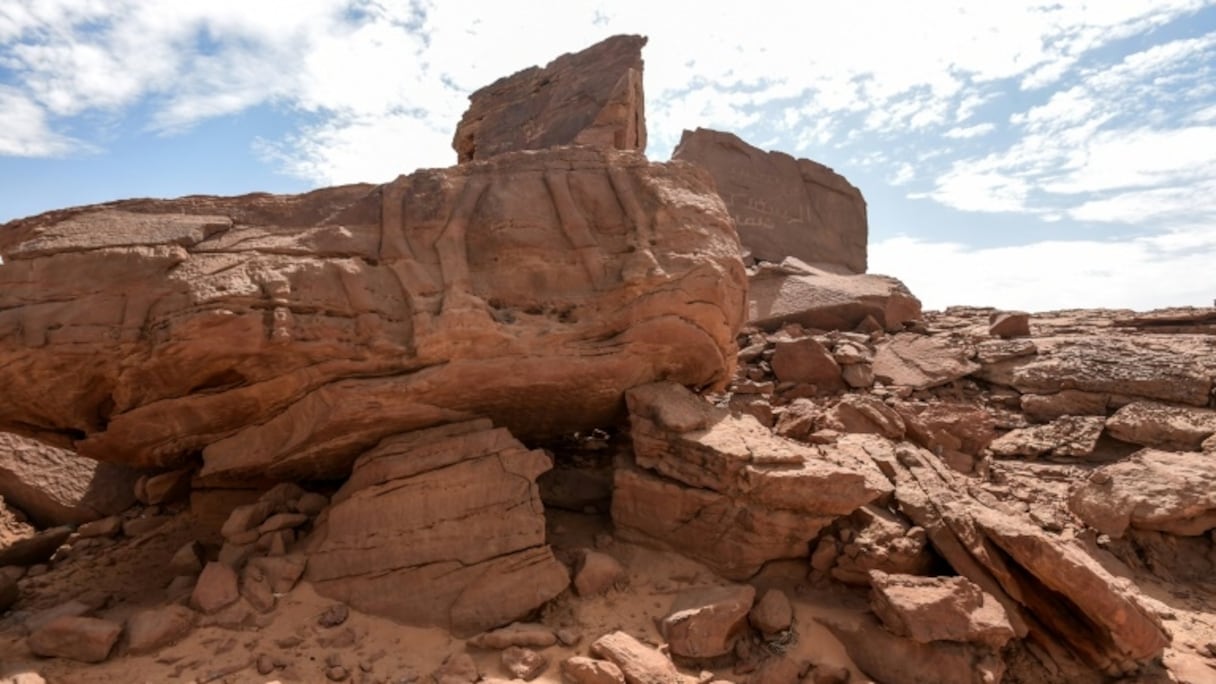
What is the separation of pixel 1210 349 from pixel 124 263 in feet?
37.6

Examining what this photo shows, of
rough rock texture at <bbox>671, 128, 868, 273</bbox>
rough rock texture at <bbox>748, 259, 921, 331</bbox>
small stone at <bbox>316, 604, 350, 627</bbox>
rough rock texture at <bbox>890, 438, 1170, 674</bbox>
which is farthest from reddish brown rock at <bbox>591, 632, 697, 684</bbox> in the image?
rough rock texture at <bbox>671, 128, 868, 273</bbox>

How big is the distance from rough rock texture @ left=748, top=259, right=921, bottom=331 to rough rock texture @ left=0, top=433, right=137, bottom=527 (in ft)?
27.3

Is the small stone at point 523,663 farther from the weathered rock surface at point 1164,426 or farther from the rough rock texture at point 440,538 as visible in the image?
the weathered rock surface at point 1164,426

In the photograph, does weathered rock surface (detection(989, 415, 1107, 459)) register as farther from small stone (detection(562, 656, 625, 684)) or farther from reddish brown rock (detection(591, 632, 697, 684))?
small stone (detection(562, 656, 625, 684))

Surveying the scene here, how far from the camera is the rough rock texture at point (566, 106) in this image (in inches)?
380

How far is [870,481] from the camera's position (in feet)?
16.1

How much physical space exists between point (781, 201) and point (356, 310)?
10871 millimetres

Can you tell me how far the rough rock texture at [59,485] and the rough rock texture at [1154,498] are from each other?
8.54m

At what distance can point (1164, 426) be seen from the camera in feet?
23.8

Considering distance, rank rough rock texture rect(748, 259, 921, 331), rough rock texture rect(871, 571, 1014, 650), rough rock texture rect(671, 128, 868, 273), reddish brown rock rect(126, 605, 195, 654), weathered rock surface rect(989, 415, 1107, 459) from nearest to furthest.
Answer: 1. reddish brown rock rect(126, 605, 195, 654)
2. rough rock texture rect(871, 571, 1014, 650)
3. weathered rock surface rect(989, 415, 1107, 459)
4. rough rock texture rect(748, 259, 921, 331)
5. rough rock texture rect(671, 128, 868, 273)

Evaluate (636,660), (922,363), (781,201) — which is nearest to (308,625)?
(636,660)

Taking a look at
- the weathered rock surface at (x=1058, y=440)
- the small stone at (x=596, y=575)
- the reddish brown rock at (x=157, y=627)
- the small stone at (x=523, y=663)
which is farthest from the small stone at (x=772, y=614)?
the weathered rock surface at (x=1058, y=440)

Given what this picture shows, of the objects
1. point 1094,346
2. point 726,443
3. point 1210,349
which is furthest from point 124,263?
point 1210,349

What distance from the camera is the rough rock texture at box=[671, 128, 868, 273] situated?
43.9 feet
